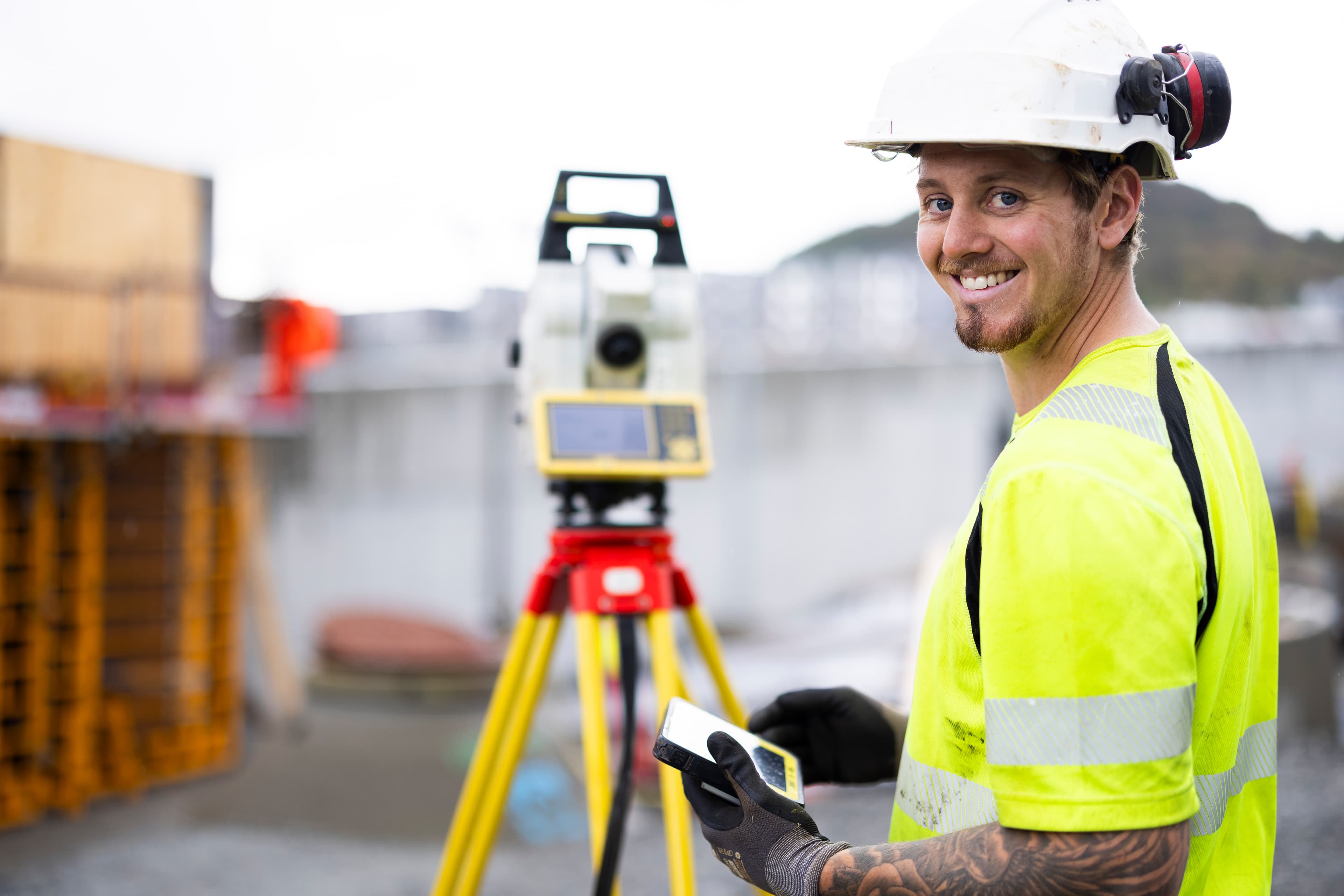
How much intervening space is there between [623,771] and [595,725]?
0.18 meters

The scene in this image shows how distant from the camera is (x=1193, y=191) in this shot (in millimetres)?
15422

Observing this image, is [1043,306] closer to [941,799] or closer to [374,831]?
[941,799]

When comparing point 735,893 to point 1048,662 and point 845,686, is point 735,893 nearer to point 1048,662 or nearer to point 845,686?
point 845,686

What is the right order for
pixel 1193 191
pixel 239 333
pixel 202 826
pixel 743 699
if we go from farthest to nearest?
pixel 1193 191, pixel 239 333, pixel 743 699, pixel 202 826

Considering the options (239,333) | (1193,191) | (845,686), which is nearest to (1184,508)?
(845,686)

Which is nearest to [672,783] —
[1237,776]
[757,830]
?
[757,830]

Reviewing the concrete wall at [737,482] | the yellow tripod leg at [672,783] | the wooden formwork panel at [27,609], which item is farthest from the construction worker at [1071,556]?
the concrete wall at [737,482]

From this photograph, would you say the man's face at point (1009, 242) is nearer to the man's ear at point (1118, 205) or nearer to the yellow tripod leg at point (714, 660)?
the man's ear at point (1118, 205)

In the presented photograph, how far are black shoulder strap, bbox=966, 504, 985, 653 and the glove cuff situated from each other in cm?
25

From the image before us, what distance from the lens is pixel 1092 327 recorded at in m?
1.03

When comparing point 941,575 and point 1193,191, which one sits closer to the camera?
point 941,575

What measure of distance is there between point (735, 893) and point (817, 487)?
7.90 metres

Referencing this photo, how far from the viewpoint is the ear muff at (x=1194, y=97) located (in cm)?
104

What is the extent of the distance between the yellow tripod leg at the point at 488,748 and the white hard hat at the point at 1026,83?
1.31 meters
